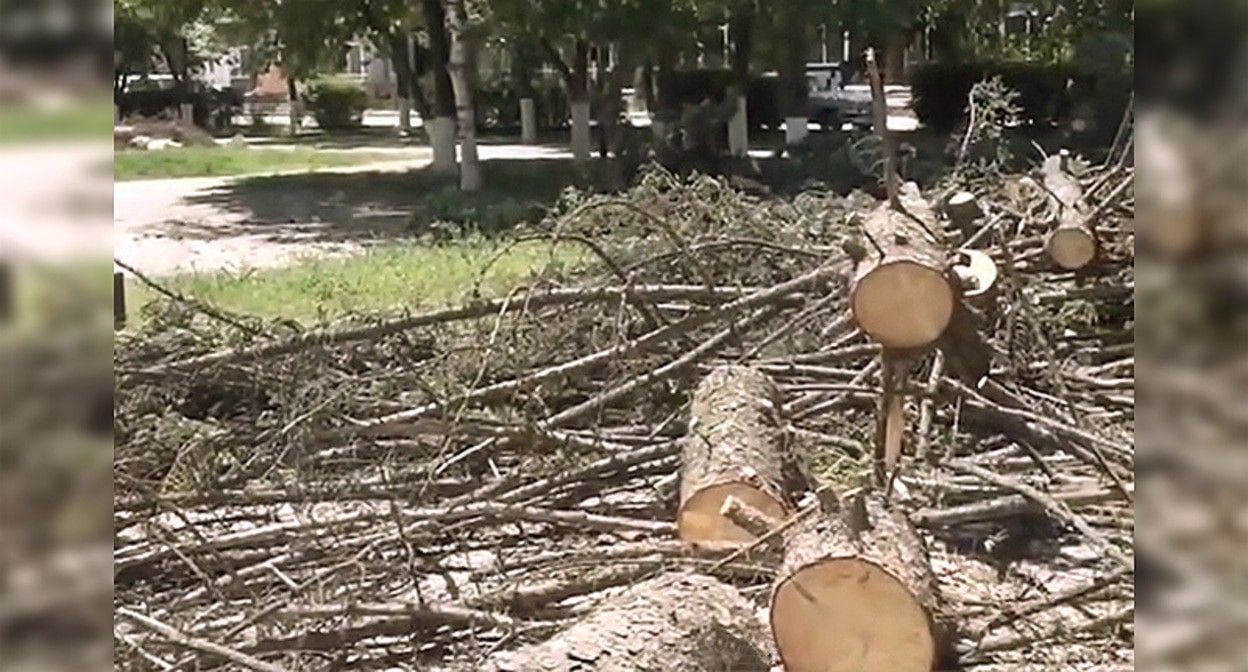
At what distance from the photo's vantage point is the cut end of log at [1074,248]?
22.4 feet

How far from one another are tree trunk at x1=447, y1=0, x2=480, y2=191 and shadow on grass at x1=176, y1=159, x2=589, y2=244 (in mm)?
202

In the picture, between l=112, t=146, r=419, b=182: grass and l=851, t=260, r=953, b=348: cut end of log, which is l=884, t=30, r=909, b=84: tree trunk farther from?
l=851, t=260, r=953, b=348: cut end of log

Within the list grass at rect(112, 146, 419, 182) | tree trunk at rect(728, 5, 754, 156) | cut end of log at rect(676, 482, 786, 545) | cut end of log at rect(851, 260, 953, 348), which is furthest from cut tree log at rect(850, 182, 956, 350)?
grass at rect(112, 146, 419, 182)

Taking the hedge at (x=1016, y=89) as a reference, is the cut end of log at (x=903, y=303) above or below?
below

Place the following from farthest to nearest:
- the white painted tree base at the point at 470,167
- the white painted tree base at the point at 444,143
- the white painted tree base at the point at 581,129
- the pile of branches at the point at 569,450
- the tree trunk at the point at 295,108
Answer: the tree trunk at the point at 295,108, the white painted tree base at the point at 444,143, the white painted tree base at the point at 581,129, the white painted tree base at the point at 470,167, the pile of branches at the point at 569,450

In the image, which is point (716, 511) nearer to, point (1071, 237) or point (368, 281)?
point (1071, 237)

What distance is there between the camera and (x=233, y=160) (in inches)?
827

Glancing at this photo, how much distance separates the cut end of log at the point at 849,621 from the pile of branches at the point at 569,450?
24 centimetres

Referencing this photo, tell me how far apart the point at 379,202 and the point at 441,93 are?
5.24 feet

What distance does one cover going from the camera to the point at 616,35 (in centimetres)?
1459

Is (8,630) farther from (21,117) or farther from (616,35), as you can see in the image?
(616,35)

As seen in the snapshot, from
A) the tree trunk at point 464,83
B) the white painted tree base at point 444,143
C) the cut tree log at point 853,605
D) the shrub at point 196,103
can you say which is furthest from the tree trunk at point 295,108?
the cut tree log at point 853,605

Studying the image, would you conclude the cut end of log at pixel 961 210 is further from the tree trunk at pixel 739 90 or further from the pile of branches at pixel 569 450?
the tree trunk at pixel 739 90

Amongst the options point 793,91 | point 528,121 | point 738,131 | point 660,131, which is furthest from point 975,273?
point 528,121
